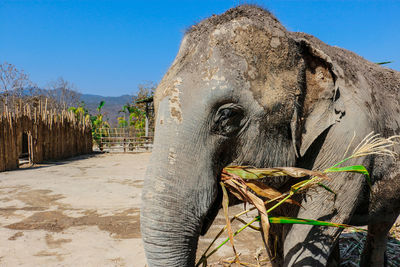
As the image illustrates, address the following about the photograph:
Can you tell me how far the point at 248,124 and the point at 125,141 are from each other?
21148mm

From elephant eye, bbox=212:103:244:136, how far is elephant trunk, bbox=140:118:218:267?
16 centimetres

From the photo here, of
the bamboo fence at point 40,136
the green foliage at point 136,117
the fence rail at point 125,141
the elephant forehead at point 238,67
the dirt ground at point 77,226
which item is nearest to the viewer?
the elephant forehead at point 238,67

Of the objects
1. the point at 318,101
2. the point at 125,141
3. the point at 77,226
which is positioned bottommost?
the point at 77,226

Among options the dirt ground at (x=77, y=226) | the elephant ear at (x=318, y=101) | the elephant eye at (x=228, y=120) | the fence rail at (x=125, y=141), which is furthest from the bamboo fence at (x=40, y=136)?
the elephant ear at (x=318, y=101)

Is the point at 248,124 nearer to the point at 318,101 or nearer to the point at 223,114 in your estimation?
the point at 223,114

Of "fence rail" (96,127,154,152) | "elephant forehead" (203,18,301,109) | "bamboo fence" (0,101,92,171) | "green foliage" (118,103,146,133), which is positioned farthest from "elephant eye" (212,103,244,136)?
"green foliage" (118,103,146,133)

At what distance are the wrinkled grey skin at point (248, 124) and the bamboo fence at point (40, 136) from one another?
1241 centimetres

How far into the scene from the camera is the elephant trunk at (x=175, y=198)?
144cm

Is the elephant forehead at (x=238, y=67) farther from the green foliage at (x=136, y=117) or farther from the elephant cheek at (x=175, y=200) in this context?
the green foliage at (x=136, y=117)

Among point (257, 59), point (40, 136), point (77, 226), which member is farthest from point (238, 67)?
point (40, 136)

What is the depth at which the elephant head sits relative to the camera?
1.48 m

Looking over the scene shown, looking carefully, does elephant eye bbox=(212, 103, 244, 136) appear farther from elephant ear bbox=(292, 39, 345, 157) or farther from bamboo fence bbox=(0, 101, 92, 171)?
bamboo fence bbox=(0, 101, 92, 171)

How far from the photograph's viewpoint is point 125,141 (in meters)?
22.1

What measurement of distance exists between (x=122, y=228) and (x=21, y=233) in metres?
1.56
